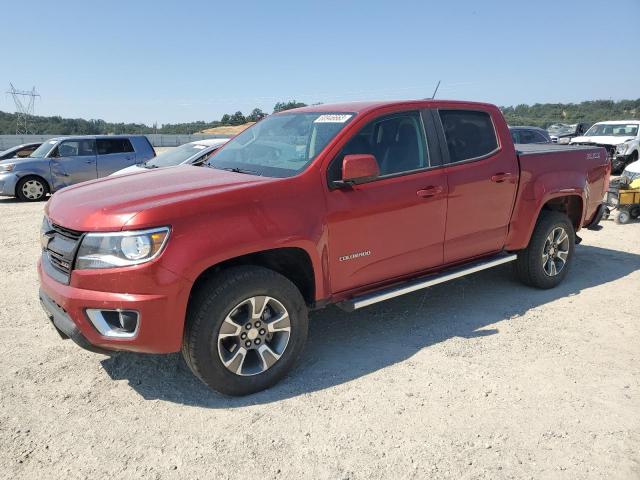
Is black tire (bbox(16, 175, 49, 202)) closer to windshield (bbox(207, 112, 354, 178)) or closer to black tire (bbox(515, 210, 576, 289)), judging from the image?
windshield (bbox(207, 112, 354, 178))

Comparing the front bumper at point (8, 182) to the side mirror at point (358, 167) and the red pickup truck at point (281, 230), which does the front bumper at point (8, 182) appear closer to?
the red pickup truck at point (281, 230)

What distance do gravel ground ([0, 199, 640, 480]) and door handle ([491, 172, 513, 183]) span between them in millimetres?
1211

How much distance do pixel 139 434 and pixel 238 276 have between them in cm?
106

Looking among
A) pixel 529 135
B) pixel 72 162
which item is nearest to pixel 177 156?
pixel 72 162

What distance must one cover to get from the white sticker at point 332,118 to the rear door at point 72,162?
10.4m

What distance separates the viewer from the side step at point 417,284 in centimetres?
355

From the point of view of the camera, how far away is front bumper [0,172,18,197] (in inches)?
481

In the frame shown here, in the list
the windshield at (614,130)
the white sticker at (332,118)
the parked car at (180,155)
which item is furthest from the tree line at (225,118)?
the white sticker at (332,118)

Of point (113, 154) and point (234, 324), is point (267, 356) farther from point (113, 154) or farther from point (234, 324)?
point (113, 154)

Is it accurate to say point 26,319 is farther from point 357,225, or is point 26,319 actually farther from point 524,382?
point 524,382

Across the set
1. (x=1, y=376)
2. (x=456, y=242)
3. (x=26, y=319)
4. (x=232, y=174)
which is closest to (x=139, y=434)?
(x=1, y=376)

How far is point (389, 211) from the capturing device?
12.0ft

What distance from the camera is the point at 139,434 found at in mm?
2828

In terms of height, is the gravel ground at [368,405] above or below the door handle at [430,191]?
below
